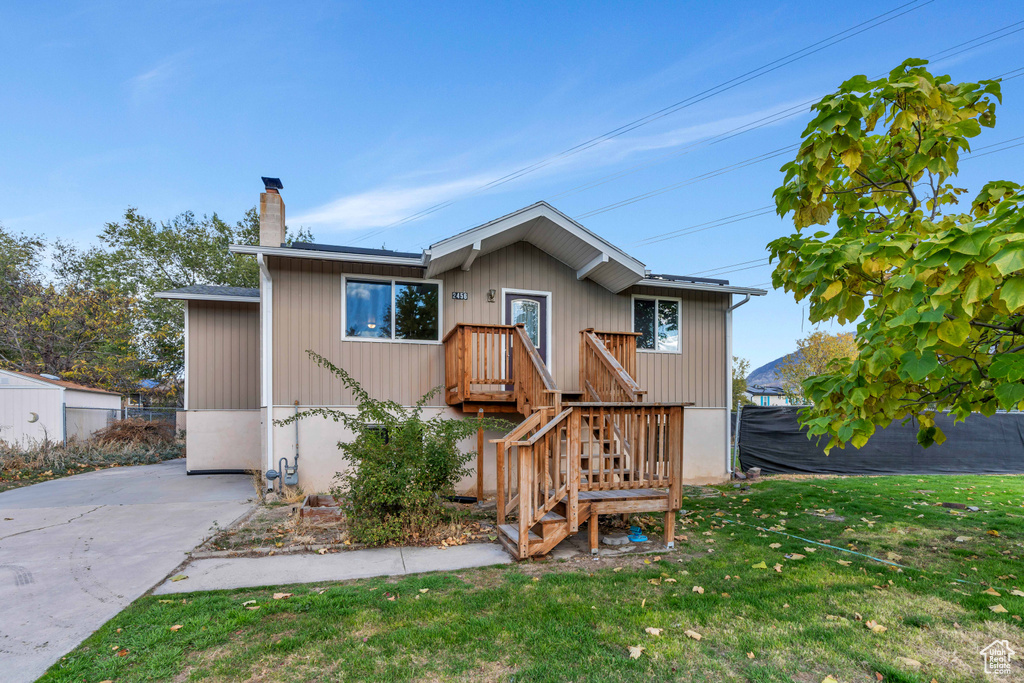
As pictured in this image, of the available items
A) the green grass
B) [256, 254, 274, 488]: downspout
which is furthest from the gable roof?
the green grass

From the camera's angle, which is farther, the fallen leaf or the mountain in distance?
the mountain in distance

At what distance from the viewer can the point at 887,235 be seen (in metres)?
3.02

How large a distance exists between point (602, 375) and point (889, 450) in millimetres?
7966

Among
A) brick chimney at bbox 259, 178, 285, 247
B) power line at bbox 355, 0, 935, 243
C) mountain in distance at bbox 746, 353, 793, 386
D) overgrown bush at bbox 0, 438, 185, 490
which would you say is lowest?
mountain in distance at bbox 746, 353, 793, 386

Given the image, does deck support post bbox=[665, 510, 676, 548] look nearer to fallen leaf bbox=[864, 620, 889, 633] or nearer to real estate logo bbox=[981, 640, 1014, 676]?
fallen leaf bbox=[864, 620, 889, 633]

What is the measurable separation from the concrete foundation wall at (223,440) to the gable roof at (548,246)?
564 centimetres

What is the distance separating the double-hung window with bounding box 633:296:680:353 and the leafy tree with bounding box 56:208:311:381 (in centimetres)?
1852

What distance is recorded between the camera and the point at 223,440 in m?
10.6

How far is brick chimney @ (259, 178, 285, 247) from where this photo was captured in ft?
28.1

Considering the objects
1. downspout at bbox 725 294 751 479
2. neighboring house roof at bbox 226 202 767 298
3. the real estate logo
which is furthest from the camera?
downspout at bbox 725 294 751 479

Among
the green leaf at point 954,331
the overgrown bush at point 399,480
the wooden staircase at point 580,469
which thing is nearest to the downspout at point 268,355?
the overgrown bush at point 399,480

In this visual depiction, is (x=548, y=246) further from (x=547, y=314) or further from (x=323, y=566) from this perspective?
(x=323, y=566)

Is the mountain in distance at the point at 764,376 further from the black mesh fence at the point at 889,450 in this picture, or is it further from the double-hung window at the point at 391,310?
the double-hung window at the point at 391,310

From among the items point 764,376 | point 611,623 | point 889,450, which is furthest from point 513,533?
point 764,376
